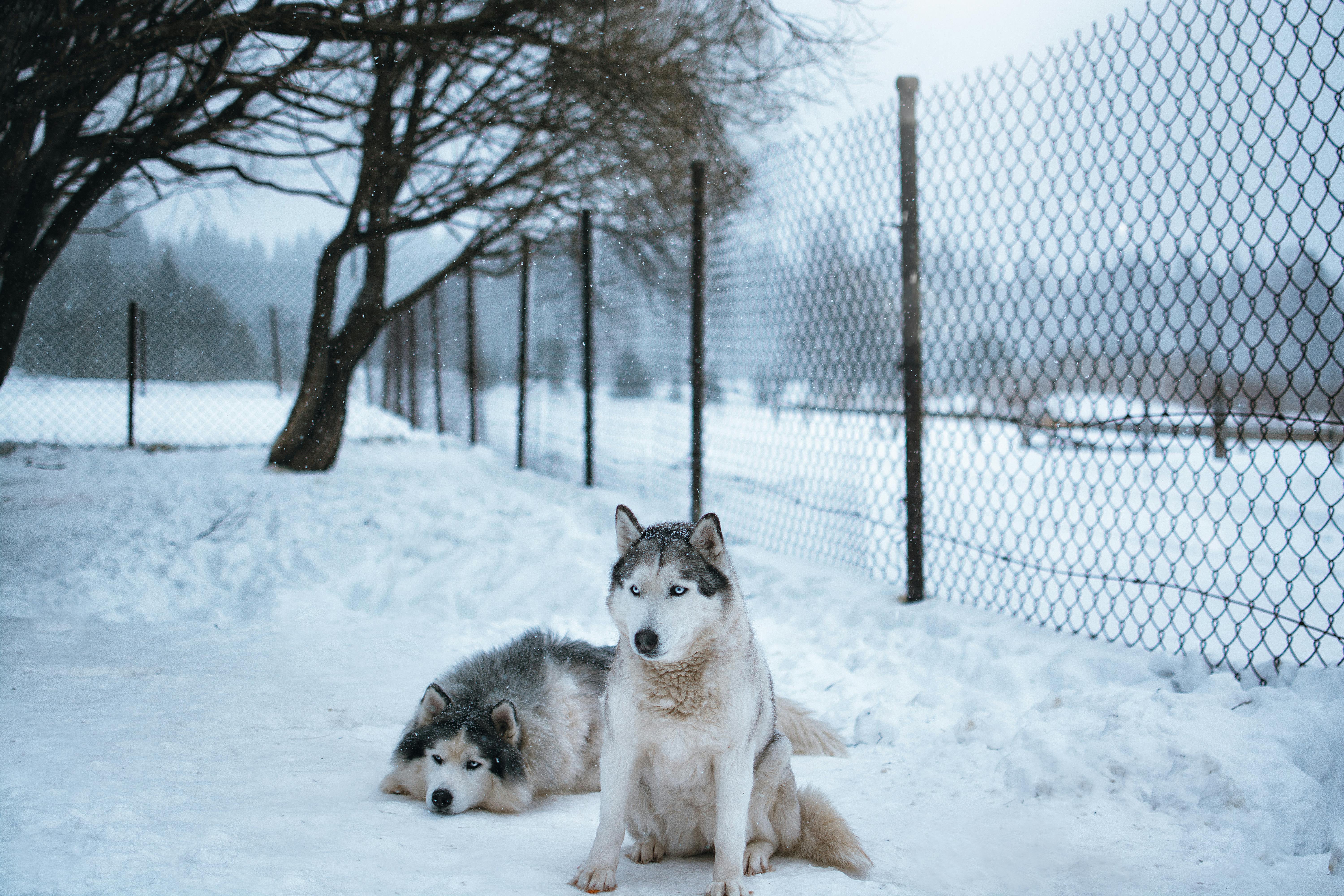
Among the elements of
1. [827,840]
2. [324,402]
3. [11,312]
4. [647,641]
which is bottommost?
[827,840]

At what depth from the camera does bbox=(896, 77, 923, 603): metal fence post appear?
4.81m

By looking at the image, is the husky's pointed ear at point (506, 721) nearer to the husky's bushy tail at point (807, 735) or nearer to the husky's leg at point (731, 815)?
the husky's bushy tail at point (807, 735)

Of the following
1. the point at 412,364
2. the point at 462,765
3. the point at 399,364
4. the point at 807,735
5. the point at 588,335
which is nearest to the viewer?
the point at 462,765

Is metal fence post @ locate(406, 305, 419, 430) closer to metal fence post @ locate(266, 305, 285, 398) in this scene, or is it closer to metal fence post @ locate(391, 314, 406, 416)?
metal fence post @ locate(391, 314, 406, 416)

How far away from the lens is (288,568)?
5.91 m

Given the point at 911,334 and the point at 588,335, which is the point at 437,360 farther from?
the point at 911,334

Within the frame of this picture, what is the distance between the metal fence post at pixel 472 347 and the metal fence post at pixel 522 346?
3.37ft

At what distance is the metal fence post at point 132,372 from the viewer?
1158 centimetres

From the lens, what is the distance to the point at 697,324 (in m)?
6.49

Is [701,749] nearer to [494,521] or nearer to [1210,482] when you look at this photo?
[494,521]

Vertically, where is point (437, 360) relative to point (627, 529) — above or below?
above

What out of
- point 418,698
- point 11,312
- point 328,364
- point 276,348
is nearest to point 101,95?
point 11,312

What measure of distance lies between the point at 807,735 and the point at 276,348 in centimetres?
1936

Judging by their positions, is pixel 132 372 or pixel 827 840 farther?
pixel 132 372
